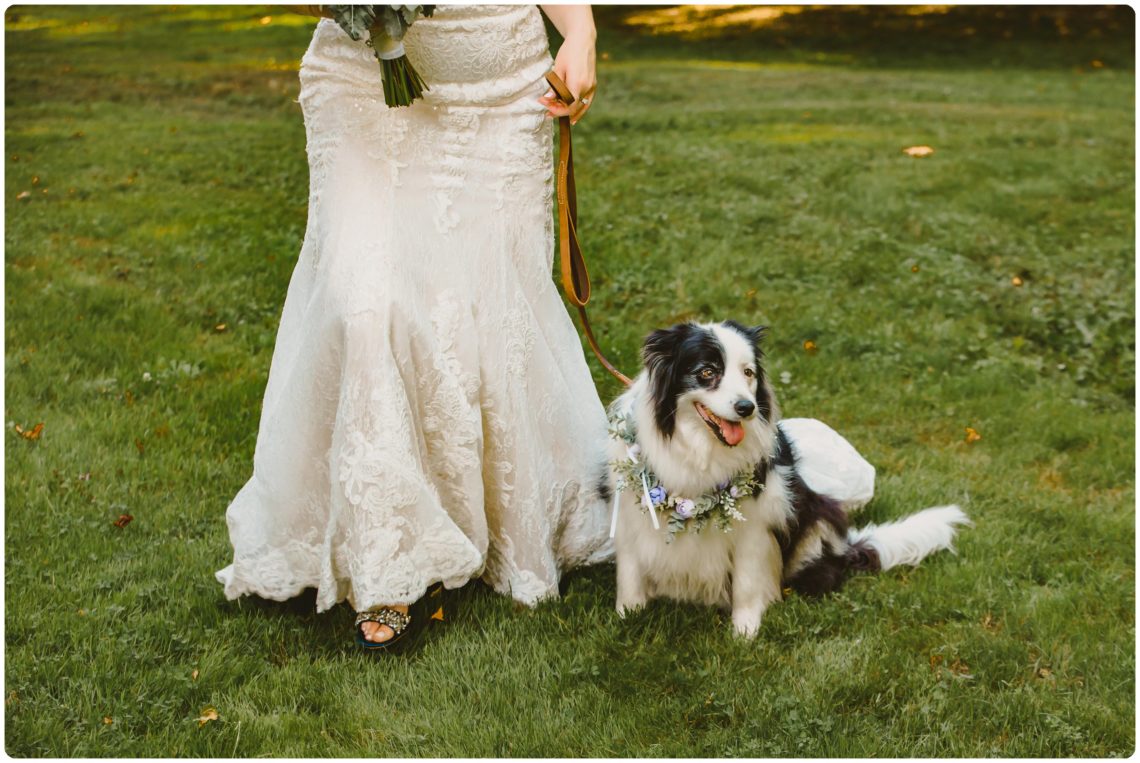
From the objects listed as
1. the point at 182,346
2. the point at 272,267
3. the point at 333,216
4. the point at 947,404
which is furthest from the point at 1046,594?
the point at 272,267

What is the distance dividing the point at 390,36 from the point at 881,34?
18893 millimetres

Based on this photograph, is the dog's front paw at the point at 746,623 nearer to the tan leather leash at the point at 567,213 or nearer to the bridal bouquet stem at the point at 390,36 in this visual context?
the tan leather leash at the point at 567,213

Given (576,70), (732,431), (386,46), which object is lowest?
(732,431)

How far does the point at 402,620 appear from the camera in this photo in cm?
337

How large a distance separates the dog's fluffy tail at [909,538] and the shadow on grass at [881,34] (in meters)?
13.8

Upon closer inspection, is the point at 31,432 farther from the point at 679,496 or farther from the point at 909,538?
the point at 909,538

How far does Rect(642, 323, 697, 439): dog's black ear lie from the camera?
3.36 m

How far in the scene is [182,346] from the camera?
5.87 metres

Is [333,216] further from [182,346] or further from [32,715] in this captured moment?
[182,346]

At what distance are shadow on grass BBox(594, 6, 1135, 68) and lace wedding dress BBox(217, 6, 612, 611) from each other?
1404 cm

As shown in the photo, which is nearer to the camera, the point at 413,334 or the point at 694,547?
the point at 413,334

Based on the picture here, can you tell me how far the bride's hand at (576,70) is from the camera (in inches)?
129

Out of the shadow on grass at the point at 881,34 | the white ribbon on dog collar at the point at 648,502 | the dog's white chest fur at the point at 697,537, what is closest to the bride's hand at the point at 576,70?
the dog's white chest fur at the point at 697,537

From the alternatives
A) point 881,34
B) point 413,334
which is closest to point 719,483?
point 413,334
